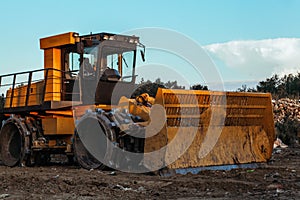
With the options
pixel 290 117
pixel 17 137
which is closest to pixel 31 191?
pixel 17 137

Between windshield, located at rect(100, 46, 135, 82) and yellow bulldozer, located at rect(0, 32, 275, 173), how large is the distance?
27 millimetres

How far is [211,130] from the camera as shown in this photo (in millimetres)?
13242

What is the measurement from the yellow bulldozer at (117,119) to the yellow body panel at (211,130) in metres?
0.02

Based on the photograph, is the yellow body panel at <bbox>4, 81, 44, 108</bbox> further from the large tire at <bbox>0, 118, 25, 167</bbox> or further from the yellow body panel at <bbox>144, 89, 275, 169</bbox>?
the yellow body panel at <bbox>144, 89, 275, 169</bbox>

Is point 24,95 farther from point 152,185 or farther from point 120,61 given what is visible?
point 152,185

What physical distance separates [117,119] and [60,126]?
2438 millimetres

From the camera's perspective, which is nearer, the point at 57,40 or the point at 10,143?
the point at 57,40

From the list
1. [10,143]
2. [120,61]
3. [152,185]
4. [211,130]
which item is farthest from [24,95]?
[152,185]

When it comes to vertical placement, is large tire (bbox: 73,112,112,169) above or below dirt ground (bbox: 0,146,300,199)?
above

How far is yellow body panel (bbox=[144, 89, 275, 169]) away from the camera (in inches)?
472

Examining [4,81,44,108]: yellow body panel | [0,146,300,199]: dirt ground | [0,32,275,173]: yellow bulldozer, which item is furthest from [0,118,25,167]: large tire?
[0,146,300,199]: dirt ground

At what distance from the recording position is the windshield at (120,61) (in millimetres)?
14530

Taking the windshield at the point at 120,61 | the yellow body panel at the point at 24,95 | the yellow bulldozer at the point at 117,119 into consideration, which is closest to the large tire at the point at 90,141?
the yellow bulldozer at the point at 117,119

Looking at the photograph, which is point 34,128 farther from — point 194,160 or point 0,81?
point 194,160
